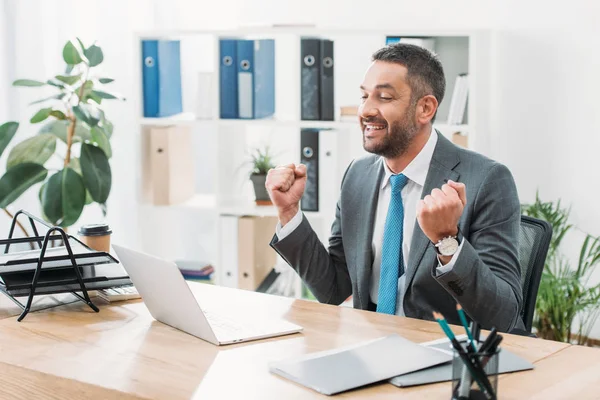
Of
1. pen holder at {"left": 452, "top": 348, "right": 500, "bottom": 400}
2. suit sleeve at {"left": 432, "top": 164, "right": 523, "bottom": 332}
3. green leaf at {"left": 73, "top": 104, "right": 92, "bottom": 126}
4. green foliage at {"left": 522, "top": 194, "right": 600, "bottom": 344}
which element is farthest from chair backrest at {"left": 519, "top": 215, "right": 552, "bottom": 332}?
green leaf at {"left": 73, "top": 104, "right": 92, "bottom": 126}

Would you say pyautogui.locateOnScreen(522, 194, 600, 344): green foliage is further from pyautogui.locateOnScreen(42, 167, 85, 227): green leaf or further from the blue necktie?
pyautogui.locateOnScreen(42, 167, 85, 227): green leaf

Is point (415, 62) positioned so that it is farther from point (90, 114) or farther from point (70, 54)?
point (70, 54)

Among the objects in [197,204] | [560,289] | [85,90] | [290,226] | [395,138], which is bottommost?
[560,289]

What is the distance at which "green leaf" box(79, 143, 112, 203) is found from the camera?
11.5 ft

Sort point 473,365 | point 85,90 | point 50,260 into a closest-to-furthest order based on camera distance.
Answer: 1. point 473,365
2. point 50,260
3. point 85,90

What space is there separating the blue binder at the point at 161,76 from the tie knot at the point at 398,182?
209cm

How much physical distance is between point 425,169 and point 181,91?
2.21 metres

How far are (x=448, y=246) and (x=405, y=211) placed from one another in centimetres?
38

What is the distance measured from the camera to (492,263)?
200cm

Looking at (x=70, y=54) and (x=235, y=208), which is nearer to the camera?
(x=70, y=54)

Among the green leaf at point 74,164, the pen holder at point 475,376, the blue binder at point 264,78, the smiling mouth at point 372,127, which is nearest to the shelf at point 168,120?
the blue binder at point 264,78

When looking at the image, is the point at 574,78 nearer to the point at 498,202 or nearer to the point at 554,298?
the point at 554,298

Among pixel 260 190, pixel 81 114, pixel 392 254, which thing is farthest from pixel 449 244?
pixel 260 190

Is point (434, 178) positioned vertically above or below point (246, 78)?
below
